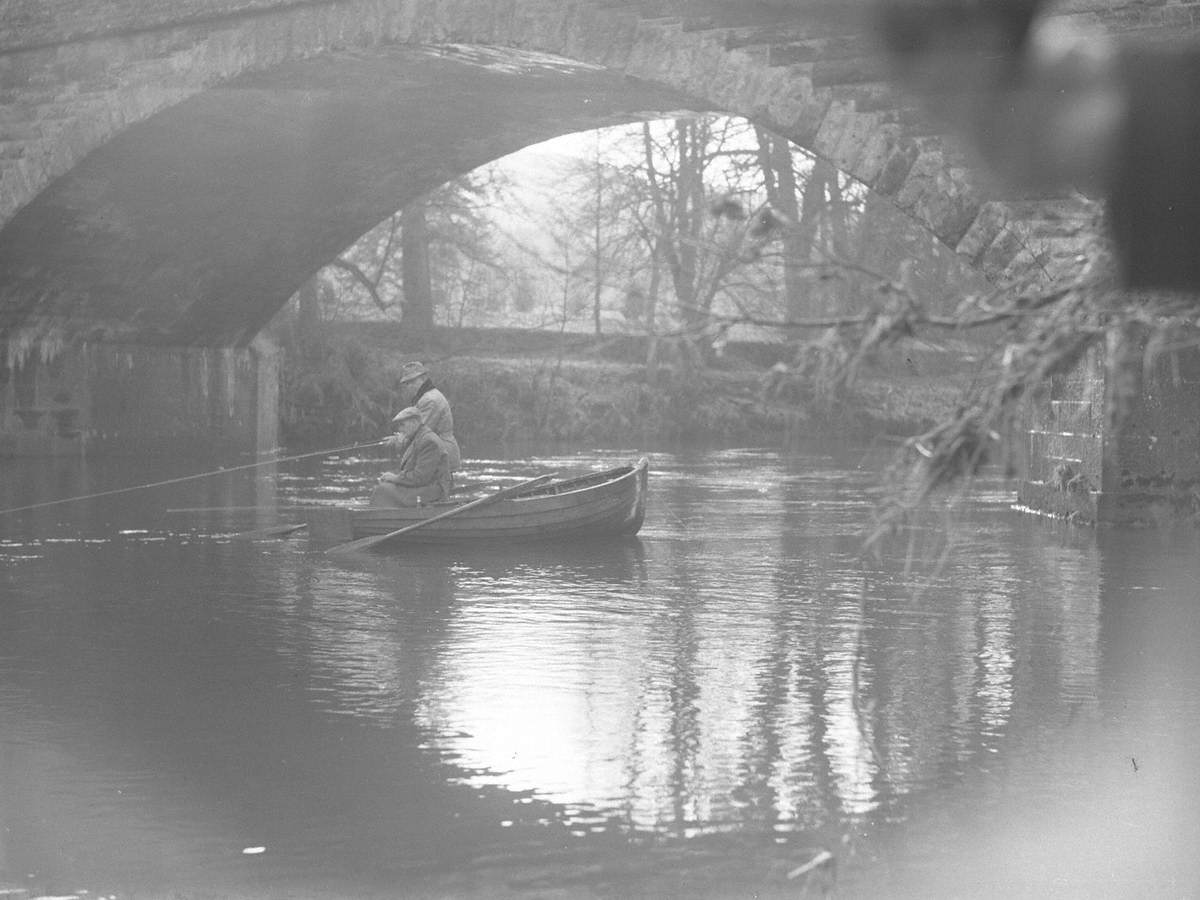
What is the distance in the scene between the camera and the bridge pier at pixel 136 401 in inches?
782

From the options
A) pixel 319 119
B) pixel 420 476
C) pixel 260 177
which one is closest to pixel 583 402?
pixel 260 177

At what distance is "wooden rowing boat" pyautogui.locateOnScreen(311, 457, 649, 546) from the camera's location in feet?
35.8

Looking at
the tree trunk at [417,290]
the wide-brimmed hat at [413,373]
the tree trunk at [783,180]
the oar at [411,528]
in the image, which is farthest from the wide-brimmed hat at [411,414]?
the tree trunk at [417,290]

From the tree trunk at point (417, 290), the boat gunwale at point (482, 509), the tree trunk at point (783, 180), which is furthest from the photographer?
the tree trunk at point (417, 290)

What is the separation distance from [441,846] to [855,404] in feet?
82.7

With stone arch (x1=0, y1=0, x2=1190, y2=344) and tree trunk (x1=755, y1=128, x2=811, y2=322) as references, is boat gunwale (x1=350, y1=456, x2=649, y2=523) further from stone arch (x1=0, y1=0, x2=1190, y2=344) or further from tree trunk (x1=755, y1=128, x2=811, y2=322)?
tree trunk (x1=755, y1=128, x2=811, y2=322)

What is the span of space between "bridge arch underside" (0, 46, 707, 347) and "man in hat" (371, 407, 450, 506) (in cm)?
281

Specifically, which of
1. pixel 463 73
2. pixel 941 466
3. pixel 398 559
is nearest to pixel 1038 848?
pixel 941 466

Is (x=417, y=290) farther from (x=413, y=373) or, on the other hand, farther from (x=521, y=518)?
(x=521, y=518)

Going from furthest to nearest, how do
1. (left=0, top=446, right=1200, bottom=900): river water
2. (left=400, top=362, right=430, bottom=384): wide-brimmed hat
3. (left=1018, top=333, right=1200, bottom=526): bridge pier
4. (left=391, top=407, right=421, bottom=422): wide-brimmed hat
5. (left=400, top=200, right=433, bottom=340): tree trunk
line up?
(left=400, top=200, right=433, bottom=340): tree trunk, (left=1018, top=333, right=1200, bottom=526): bridge pier, (left=400, top=362, right=430, bottom=384): wide-brimmed hat, (left=391, top=407, right=421, bottom=422): wide-brimmed hat, (left=0, top=446, right=1200, bottom=900): river water

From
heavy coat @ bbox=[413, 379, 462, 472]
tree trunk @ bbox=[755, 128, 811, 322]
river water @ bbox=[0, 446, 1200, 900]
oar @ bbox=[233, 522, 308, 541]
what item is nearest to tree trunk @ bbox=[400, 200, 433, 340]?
tree trunk @ bbox=[755, 128, 811, 322]

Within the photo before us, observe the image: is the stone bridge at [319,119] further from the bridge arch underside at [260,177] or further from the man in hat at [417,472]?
the man in hat at [417,472]

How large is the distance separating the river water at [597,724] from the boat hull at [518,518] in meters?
0.20

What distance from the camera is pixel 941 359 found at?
31.3m
